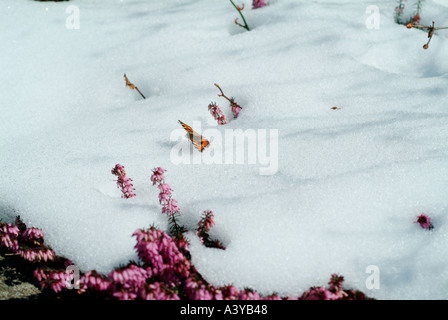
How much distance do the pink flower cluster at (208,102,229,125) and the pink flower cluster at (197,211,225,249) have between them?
1105 mm

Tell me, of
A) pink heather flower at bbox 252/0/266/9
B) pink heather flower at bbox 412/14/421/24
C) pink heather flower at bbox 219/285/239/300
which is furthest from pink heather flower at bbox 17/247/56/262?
pink heather flower at bbox 412/14/421/24

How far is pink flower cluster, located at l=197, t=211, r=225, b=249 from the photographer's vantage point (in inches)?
81.5

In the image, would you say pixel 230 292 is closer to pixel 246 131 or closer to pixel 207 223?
pixel 207 223

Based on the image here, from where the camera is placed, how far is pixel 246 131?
9.27 ft

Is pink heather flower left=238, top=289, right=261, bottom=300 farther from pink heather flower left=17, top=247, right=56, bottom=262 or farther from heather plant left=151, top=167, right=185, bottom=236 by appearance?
pink heather flower left=17, top=247, right=56, bottom=262

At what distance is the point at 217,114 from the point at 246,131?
340 mm

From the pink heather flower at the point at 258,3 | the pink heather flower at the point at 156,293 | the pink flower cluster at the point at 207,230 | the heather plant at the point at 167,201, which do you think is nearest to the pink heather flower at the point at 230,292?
the pink heather flower at the point at 156,293

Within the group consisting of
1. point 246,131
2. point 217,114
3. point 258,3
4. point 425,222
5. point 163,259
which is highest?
point 258,3

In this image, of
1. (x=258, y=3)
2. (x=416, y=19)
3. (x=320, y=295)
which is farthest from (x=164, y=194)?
(x=416, y=19)

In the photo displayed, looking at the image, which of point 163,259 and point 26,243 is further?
point 26,243

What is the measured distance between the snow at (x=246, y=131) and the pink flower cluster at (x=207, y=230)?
6 centimetres

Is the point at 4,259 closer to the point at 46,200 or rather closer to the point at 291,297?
the point at 46,200

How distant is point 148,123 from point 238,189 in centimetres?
119

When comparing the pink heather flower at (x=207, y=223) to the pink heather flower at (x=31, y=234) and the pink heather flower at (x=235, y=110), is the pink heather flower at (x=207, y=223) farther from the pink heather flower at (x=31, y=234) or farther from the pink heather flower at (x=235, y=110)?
the pink heather flower at (x=235, y=110)
